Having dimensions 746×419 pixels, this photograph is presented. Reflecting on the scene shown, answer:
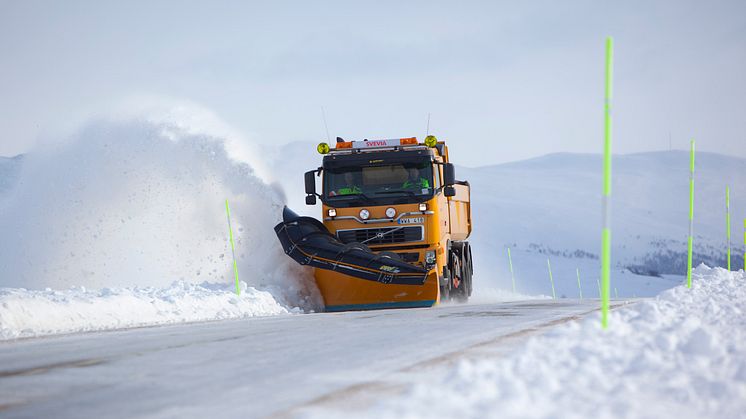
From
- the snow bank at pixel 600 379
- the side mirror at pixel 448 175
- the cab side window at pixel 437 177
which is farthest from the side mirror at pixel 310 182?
the snow bank at pixel 600 379

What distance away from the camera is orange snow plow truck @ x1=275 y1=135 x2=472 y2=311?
52.1 feet

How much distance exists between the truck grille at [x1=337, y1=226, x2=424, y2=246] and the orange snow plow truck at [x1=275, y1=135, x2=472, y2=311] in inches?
0.7

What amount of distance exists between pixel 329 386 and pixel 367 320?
19.4 feet

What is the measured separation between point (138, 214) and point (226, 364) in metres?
15.0

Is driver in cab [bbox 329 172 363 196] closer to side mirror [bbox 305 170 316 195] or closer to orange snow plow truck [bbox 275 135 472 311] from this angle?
orange snow plow truck [bbox 275 135 472 311]

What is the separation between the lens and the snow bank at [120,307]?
1127 cm

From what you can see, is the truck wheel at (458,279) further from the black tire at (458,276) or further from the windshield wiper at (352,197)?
the windshield wiper at (352,197)

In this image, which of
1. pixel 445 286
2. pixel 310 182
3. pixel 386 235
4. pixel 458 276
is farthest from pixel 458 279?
pixel 310 182

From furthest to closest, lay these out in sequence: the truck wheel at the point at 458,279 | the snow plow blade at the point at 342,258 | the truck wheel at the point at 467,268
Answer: the truck wheel at the point at 467,268 < the truck wheel at the point at 458,279 < the snow plow blade at the point at 342,258

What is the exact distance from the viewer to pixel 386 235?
16375 mm

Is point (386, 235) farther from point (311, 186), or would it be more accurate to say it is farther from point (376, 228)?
point (311, 186)

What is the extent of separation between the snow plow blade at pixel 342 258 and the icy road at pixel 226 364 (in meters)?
4.87

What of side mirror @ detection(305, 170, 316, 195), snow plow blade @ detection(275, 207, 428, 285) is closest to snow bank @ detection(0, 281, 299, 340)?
snow plow blade @ detection(275, 207, 428, 285)

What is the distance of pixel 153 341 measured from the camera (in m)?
8.82
